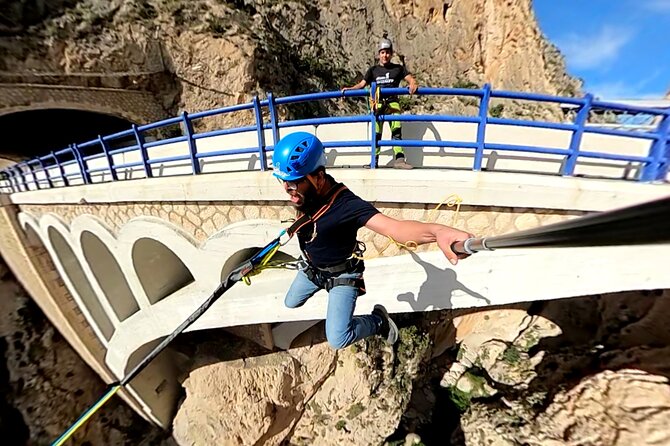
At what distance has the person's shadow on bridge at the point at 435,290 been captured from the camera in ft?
14.8

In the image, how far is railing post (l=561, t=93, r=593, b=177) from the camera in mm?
3531

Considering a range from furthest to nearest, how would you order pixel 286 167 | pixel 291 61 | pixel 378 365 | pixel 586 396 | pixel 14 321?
pixel 291 61 → pixel 14 321 → pixel 378 365 → pixel 586 396 → pixel 286 167

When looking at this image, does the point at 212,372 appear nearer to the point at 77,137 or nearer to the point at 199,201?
the point at 199,201

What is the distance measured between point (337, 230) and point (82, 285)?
11.9 m

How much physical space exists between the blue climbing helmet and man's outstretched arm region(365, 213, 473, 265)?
2.29 feet

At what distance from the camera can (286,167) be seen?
8.50ft

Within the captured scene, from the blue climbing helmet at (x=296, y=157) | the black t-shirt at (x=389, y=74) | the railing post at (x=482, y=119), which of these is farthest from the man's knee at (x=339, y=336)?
the black t-shirt at (x=389, y=74)

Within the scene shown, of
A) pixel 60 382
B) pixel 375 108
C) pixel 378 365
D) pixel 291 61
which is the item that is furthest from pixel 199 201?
pixel 291 61

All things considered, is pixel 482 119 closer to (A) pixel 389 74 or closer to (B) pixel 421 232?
(A) pixel 389 74

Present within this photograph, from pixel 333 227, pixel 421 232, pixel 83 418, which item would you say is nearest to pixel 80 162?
pixel 83 418

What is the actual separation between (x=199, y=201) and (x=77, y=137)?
19.7 m

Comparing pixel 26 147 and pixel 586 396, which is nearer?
pixel 586 396

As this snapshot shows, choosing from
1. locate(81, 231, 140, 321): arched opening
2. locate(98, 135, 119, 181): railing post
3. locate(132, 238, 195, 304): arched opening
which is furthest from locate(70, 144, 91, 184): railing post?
locate(81, 231, 140, 321): arched opening

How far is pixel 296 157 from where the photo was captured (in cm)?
257
